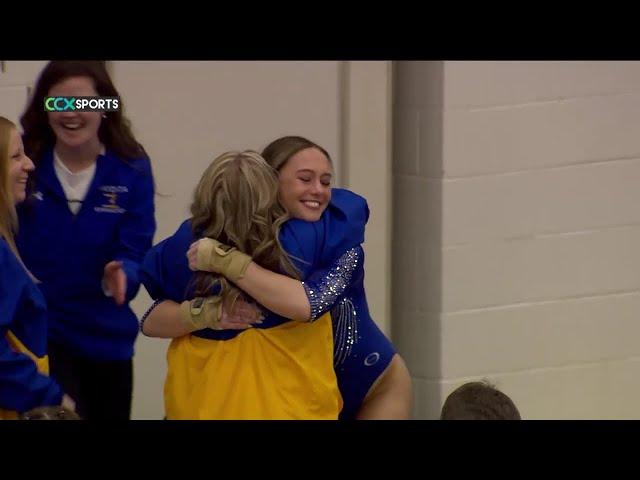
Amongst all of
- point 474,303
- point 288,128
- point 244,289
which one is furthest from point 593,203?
point 244,289

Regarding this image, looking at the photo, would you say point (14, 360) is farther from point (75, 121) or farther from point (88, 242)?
point (75, 121)

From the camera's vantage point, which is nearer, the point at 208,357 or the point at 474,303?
the point at 208,357

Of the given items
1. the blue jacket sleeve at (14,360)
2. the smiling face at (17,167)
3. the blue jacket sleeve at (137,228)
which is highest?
the smiling face at (17,167)

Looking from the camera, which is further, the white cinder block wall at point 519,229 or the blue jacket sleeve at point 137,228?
the white cinder block wall at point 519,229

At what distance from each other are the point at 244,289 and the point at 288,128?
596 millimetres

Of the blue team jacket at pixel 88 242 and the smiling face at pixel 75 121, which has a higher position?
the smiling face at pixel 75 121

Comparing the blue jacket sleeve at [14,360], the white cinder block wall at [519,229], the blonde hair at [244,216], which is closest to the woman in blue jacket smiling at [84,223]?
the blue jacket sleeve at [14,360]

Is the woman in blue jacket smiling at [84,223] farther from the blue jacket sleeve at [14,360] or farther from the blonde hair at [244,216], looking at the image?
the blonde hair at [244,216]

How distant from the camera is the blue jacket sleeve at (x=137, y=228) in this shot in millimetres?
3521

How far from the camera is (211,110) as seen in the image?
370cm

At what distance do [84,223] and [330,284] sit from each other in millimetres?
648

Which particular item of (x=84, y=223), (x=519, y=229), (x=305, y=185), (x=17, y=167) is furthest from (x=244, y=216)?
(x=519, y=229)

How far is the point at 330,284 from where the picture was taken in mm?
3369
